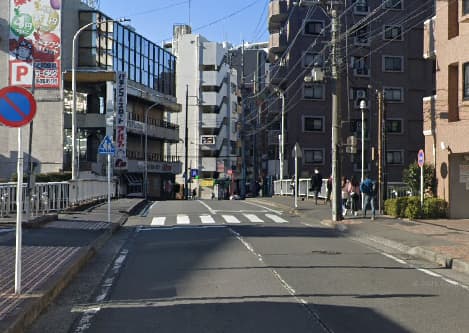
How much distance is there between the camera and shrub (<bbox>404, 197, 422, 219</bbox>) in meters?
22.0

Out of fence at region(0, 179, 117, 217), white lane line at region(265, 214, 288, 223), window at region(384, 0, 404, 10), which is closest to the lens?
fence at region(0, 179, 117, 217)

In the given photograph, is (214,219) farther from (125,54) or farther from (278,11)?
(278,11)

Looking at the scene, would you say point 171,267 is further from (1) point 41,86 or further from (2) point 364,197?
(1) point 41,86

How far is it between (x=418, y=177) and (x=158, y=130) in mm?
48566

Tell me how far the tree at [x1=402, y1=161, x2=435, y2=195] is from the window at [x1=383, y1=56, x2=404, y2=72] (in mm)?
35217

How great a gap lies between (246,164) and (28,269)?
8982cm

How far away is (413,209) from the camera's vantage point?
865 inches

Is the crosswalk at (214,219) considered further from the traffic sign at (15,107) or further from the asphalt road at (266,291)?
the traffic sign at (15,107)

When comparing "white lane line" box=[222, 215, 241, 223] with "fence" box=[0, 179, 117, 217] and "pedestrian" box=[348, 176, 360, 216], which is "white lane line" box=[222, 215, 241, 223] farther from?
"fence" box=[0, 179, 117, 217]

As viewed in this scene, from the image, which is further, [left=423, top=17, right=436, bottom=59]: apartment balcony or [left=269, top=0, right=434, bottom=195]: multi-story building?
[left=269, top=0, right=434, bottom=195]: multi-story building

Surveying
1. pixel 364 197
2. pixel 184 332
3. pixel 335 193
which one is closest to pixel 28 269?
pixel 184 332

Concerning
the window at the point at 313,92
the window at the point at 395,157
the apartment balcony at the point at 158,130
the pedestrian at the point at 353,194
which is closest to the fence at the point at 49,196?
the pedestrian at the point at 353,194

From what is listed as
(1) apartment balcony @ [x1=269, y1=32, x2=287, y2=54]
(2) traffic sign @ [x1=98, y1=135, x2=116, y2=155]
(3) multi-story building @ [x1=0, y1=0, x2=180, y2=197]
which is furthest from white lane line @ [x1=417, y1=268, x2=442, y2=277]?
(1) apartment balcony @ [x1=269, y1=32, x2=287, y2=54]

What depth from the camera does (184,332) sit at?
650 centimetres
